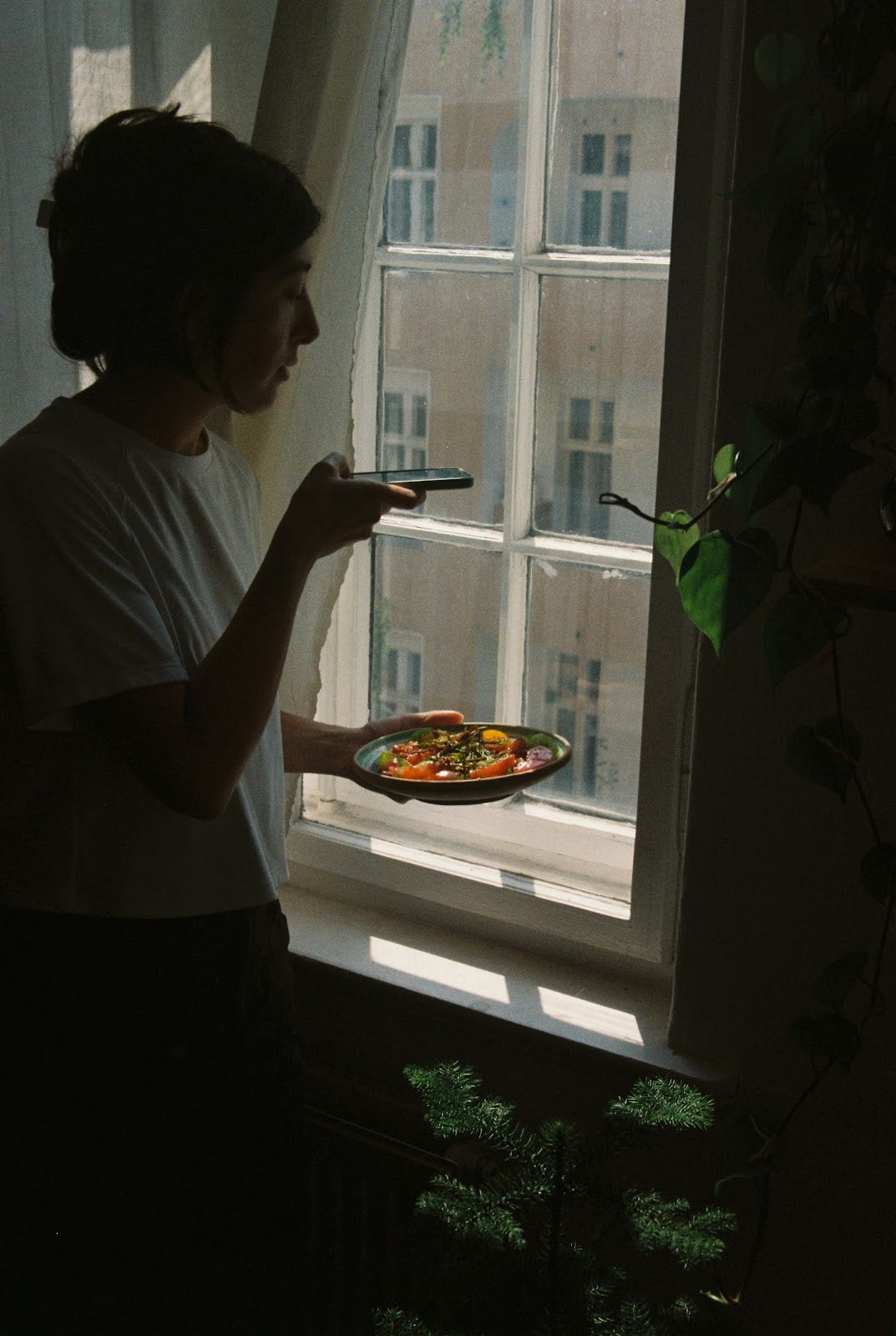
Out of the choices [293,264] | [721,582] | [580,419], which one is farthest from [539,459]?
[721,582]

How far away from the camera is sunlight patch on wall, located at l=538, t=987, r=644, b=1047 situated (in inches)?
54.0

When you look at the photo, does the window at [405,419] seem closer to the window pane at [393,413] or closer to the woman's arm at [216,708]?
the window pane at [393,413]

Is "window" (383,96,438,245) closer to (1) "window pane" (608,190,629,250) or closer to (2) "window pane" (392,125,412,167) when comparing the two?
(2) "window pane" (392,125,412,167)

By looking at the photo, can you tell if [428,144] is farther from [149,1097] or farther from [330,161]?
[149,1097]

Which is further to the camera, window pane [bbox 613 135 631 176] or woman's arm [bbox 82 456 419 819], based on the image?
window pane [bbox 613 135 631 176]

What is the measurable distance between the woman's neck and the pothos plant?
0.44 m

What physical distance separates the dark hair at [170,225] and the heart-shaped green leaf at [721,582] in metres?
0.46

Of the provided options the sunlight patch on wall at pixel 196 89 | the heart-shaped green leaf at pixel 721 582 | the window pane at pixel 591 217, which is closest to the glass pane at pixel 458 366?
the window pane at pixel 591 217

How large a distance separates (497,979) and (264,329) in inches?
32.1

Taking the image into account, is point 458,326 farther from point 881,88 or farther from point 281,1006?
point 281,1006

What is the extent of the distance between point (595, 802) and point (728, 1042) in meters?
0.37

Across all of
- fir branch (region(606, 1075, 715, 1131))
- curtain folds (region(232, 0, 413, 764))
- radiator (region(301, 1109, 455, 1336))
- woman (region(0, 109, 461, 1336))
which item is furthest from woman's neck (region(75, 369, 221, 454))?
radiator (region(301, 1109, 455, 1336))

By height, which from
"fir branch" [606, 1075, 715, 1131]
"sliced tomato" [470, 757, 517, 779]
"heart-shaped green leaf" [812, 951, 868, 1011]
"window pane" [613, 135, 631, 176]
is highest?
→ "window pane" [613, 135, 631, 176]

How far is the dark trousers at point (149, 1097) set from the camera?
1156 millimetres
